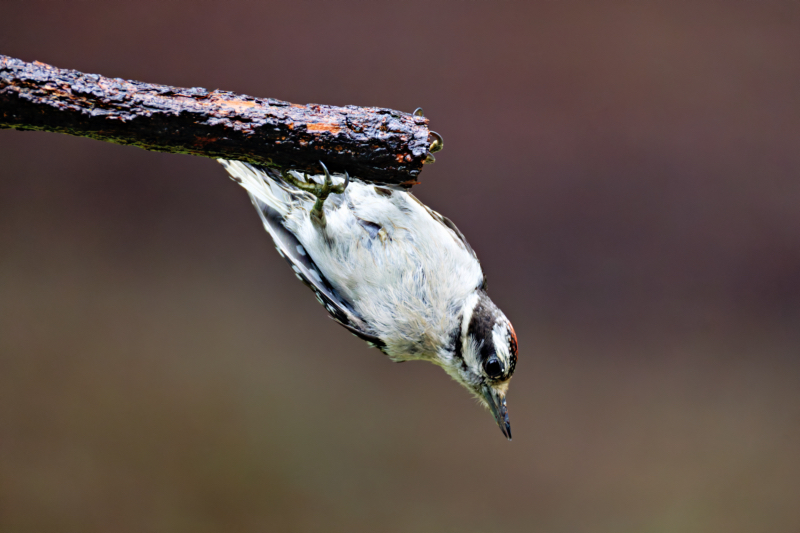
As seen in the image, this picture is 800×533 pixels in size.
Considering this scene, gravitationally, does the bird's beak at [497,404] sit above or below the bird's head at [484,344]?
below

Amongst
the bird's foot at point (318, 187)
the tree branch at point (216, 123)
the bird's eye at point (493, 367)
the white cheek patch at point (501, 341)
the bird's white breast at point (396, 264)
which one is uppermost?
the tree branch at point (216, 123)

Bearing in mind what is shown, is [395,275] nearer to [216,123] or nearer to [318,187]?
[318,187]

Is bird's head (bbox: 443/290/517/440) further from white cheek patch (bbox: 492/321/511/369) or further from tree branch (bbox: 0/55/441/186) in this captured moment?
tree branch (bbox: 0/55/441/186)

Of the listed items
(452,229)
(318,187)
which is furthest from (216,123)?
(452,229)

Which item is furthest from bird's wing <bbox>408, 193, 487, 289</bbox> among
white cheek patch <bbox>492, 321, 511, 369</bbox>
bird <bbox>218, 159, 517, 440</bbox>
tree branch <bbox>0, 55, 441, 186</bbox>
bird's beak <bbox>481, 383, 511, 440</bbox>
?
tree branch <bbox>0, 55, 441, 186</bbox>

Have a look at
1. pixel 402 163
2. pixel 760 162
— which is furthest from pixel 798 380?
pixel 402 163

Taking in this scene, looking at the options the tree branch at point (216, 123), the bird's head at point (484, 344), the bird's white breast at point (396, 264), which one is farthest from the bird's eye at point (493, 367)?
the tree branch at point (216, 123)

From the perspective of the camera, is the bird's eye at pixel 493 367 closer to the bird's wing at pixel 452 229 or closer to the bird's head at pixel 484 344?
the bird's head at pixel 484 344
